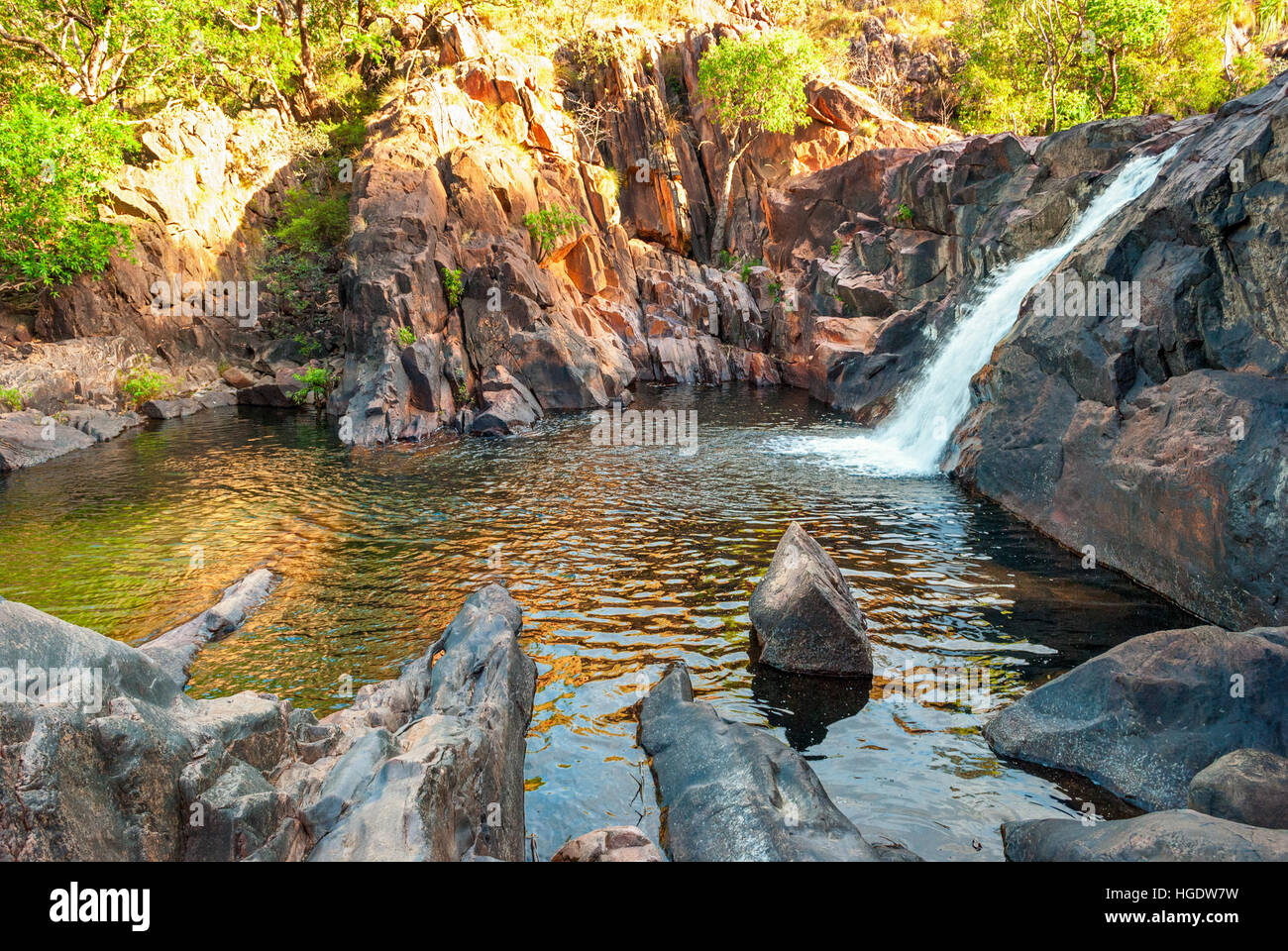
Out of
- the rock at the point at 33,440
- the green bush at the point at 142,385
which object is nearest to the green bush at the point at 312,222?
the green bush at the point at 142,385

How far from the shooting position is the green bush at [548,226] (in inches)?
1405

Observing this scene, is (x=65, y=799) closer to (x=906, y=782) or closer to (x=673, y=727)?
(x=673, y=727)

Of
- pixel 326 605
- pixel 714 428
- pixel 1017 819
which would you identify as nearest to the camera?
pixel 1017 819

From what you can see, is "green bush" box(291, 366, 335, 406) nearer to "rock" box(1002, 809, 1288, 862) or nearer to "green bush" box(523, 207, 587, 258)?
"green bush" box(523, 207, 587, 258)

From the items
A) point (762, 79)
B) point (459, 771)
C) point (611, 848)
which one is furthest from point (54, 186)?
point (762, 79)

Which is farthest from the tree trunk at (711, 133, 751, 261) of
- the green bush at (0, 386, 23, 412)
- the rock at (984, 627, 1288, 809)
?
the rock at (984, 627, 1288, 809)

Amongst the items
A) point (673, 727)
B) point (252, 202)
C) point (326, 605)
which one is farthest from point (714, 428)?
point (252, 202)

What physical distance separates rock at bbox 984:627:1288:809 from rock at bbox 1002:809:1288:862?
1.57 meters

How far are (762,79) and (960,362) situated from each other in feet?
105

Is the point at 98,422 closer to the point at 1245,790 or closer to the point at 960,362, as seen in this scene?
the point at 960,362

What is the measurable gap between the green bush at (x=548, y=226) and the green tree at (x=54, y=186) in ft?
58.3

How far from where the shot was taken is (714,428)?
86.7 feet

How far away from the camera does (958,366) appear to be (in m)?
22.2
